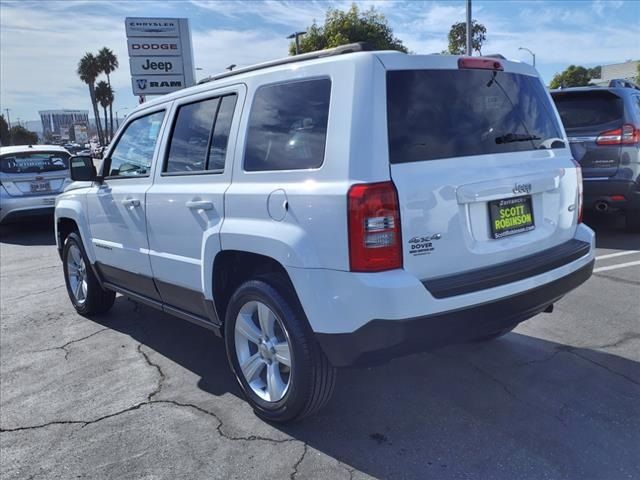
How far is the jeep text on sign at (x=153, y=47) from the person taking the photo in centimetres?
1306

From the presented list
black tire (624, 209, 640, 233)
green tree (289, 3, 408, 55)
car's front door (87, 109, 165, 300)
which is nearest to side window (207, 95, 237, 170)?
car's front door (87, 109, 165, 300)

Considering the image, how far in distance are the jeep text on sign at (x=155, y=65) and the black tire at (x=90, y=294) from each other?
8529 mm

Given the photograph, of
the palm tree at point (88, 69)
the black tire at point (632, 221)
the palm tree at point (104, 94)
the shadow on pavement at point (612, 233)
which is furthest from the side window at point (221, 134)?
the palm tree at point (104, 94)

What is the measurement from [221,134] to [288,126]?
0.65 metres

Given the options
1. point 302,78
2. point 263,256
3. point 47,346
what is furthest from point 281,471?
point 47,346

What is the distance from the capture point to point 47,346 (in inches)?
190

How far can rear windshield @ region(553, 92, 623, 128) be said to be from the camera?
23.2 ft

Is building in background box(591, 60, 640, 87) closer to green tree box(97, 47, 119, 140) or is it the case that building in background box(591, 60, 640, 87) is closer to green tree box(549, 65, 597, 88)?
green tree box(549, 65, 597, 88)

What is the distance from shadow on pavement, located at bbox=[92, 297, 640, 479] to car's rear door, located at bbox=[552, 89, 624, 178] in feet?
11.6

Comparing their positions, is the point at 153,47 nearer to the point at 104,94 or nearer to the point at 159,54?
the point at 159,54

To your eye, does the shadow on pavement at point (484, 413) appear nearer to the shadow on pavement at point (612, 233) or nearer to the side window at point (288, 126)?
the side window at point (288, 126)

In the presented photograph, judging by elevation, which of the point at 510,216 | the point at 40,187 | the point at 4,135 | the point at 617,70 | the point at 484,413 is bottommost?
the point at 484,413

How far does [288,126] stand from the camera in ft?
9.87

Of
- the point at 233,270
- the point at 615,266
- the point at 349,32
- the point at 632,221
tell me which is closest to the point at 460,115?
the point at 233,270
